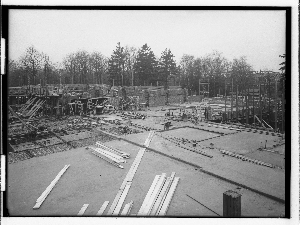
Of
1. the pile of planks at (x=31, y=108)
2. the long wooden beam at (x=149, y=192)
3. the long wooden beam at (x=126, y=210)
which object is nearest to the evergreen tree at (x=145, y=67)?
the long wooden beam at (x=149, y=192)

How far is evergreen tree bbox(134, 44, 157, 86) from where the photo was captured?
25.3ft

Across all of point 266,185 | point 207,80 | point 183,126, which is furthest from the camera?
point 207,80

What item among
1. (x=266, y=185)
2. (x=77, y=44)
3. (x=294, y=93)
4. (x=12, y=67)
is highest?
(x=77, y=44)

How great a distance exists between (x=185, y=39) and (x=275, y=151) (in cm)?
437

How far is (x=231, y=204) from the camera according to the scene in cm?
461

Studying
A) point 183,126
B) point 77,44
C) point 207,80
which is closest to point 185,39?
point 77,44

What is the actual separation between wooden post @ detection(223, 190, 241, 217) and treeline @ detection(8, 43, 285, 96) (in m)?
3.68

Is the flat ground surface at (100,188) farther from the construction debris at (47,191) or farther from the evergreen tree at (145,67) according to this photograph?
the evergreen tree at (145,67)

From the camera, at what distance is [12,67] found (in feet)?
19.1

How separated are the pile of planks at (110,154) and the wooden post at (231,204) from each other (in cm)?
292

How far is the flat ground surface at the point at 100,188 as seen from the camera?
5082 mm

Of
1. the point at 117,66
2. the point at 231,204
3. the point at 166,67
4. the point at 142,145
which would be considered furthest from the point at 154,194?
the point at 166,67

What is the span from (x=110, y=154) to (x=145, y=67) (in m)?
3.86

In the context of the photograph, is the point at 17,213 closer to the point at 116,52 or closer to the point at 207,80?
the point at 116,52
